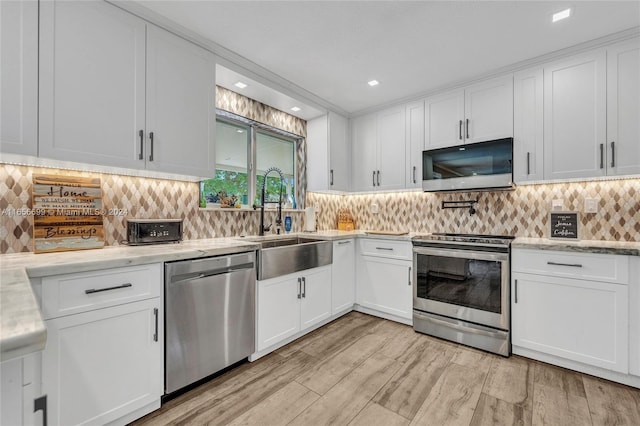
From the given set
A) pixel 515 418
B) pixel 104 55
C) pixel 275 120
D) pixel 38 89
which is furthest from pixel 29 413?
pixel 275 120

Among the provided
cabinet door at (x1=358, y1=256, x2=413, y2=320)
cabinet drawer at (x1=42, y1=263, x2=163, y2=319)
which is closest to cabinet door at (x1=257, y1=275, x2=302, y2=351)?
cabinet drawer at (x1=42, y1=263, x2=163, y2=319)

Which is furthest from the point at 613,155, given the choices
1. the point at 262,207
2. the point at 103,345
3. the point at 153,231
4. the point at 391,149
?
the point at 103,345

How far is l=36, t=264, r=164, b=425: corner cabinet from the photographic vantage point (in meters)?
1.36

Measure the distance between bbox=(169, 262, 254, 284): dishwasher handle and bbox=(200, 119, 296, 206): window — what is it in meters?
0.85

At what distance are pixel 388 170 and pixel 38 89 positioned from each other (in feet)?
9.98

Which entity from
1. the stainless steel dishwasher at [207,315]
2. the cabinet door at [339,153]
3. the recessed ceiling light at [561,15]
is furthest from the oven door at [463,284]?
the recessed ceiling light at [561,15]

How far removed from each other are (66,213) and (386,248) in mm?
2691

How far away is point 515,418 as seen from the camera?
1662mm

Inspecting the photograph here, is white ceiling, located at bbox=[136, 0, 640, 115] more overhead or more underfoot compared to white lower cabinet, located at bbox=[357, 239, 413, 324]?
more overhead

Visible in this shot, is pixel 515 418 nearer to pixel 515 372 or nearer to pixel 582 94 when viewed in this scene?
pixel 515 372

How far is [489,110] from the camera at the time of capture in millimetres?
2795

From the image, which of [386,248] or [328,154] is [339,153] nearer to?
[328,154]

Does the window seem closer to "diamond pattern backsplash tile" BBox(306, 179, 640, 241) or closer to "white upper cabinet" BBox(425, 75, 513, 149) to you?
"diamond pattern backsplash tile" BBox(306, 179, 640, 241)

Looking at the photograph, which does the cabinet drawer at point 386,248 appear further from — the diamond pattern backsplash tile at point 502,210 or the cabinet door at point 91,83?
the cabinet door at point 91,83
